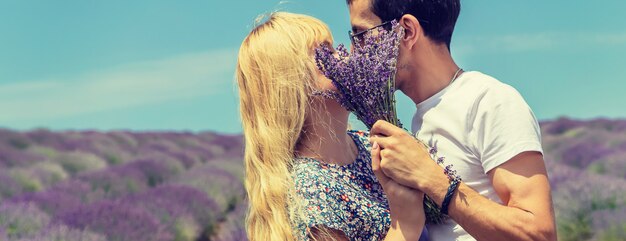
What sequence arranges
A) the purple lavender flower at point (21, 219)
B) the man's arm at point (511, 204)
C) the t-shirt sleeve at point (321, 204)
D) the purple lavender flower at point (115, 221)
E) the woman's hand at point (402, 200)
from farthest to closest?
the purple lavender flower at point (21, 219)
the purple lavender flower at point (115, 221)
the t-shirt sleeve at point (321, 204)
the woman's hand at point (402, 200)
the man's arm at point (511, 204)

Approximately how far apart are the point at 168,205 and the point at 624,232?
13.3 feet

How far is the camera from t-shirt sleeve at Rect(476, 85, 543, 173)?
91.4 inches

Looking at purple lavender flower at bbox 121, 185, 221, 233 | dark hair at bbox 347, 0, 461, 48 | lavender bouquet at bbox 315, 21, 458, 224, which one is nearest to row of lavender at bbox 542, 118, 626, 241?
purple lavender flower at bbox 121, 185, 221, 233

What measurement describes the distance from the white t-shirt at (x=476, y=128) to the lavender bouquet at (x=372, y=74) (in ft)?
0.19

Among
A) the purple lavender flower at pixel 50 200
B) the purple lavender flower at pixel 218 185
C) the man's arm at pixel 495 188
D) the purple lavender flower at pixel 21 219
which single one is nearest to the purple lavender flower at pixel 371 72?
the man's arm at pixel 495 188

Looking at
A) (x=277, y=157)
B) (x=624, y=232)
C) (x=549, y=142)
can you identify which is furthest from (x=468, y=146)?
(x=549, y=142)

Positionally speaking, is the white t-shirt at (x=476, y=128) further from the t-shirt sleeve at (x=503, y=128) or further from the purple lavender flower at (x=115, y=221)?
the purple lavender flower at (x=115, y=221)

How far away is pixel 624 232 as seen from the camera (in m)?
7.42

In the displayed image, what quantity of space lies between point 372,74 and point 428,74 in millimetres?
217

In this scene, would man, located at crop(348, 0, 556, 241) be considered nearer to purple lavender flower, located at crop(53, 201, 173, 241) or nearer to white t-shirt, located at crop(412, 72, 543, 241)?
white t-shirt, located at crop(412, 72, 543, 241)

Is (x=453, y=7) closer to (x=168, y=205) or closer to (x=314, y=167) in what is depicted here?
(x=314, y=167)

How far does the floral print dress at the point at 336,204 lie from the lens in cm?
275

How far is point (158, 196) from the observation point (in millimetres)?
8453

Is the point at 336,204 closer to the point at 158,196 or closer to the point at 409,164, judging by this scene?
the point at 409,164
